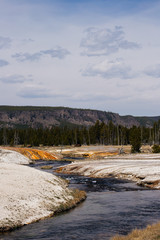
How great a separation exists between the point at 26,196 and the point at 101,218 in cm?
652

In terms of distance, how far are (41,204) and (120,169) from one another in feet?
91.0

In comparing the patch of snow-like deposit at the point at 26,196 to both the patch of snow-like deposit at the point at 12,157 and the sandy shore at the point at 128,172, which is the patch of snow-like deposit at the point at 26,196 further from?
the patch of snow-like deposit at the point at 12,157

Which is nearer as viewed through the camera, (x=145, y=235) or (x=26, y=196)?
(x=145, y=235)

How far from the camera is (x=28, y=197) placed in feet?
77.6

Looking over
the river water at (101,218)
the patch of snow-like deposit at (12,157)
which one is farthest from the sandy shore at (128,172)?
the patch of snow-like deposit at (12,157)

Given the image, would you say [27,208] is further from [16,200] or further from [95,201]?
[95,201]

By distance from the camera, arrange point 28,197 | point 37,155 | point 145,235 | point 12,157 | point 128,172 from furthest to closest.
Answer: point 37,155, point 12,157, point 128,172, point 28,197, point 145,235

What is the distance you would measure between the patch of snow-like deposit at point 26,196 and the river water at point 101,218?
84 cm

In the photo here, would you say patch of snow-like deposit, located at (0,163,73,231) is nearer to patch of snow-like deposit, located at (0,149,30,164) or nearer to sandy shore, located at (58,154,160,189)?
sandy shore, located at (58,154,160,189)

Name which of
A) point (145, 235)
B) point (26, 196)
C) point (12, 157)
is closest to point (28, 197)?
point (26, 196)

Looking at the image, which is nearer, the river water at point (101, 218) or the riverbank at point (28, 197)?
the river water at point (101, 218)

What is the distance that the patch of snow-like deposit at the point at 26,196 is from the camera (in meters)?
20.3

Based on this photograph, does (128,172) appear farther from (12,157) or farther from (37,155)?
(37,155)

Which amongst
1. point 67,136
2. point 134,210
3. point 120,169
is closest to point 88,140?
point 67,136
